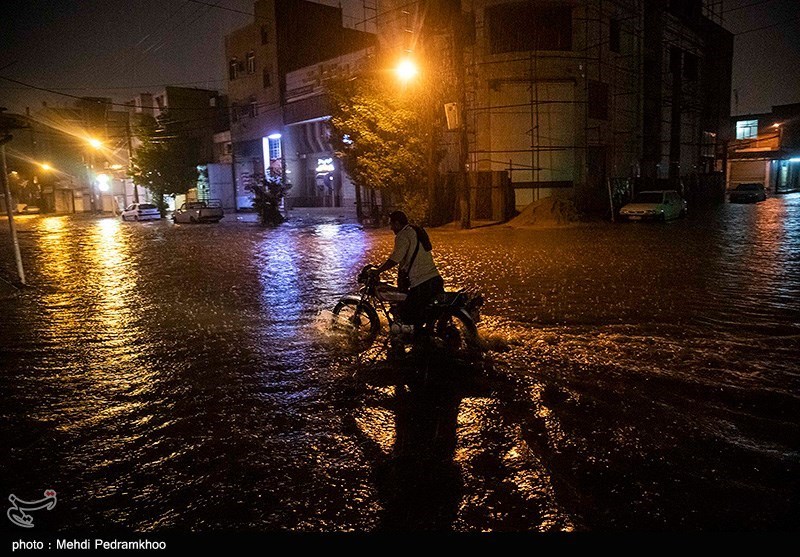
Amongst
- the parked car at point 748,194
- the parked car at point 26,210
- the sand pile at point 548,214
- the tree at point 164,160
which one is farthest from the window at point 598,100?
the parked car at point 26,210

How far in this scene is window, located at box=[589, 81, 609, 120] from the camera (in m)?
30.2

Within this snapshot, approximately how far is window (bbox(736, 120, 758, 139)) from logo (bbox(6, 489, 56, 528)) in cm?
7145

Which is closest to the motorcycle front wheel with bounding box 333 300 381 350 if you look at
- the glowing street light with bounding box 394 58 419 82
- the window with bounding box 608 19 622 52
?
the glowing street light with bounding box 394 58 419 82

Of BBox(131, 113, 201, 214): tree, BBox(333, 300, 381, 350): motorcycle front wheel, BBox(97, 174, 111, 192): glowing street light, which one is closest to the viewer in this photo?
BBox(333, 300, 381, 350): motorcycle front wheel

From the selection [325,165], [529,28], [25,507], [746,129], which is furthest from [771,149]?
[25,507]

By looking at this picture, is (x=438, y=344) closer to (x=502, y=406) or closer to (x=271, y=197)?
(x=502, y=406)

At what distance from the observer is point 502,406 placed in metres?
5.22

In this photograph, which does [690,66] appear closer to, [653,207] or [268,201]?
[653,207]

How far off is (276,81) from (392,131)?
22701 millimetres

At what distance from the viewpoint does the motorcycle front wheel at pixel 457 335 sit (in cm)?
682

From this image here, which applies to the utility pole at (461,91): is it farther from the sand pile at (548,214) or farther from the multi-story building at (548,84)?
the sand pile at (548,214)

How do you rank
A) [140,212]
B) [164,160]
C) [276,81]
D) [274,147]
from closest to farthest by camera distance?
[140,212], [276,81], [274,147], [164,160]

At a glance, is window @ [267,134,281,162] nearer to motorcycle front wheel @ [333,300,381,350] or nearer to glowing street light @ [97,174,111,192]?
glowing street light @ [97,174,111,192]

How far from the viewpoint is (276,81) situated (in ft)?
145
